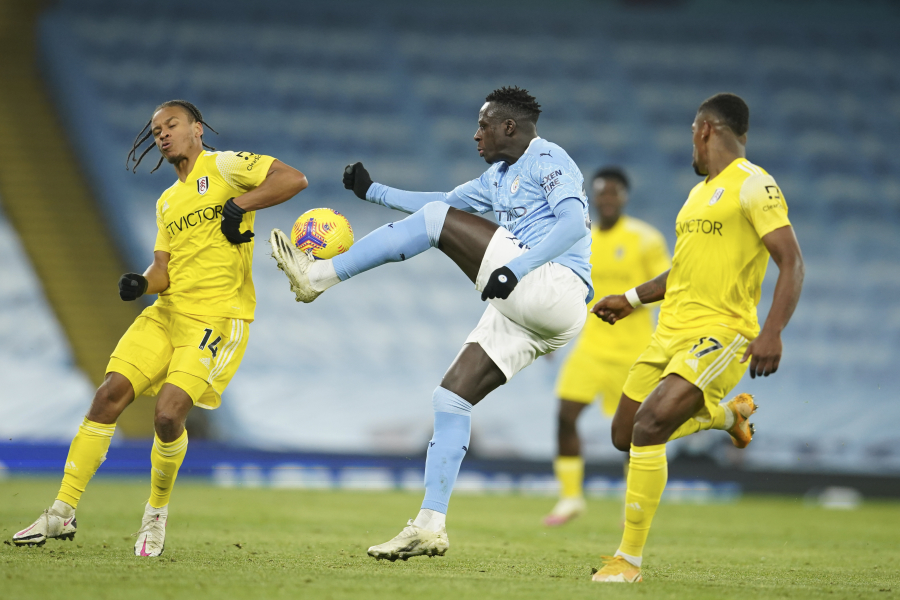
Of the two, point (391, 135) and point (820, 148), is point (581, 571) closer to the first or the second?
point (391, 135)

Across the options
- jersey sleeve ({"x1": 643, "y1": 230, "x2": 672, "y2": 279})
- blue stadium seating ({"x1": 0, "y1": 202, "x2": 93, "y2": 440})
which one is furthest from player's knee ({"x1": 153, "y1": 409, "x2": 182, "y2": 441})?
blue stadium seating ({"x1": 0, "y1": 202, "x2": 93, "y2": 440})

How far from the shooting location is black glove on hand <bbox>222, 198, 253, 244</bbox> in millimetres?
5117

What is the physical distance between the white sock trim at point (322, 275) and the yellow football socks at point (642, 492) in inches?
62.7

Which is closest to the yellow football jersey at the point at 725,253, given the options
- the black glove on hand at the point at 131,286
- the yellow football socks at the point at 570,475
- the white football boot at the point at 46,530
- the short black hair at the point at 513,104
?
the short black hair at the point at 513,104

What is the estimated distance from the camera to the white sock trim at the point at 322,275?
15.3 ft

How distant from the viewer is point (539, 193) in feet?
16.0

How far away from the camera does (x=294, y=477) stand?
38.8ft

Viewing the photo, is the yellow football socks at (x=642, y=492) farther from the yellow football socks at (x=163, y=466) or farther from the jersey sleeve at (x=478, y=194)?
the yellow football socks at (x=163, y=466)

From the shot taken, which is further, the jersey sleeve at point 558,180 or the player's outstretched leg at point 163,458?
the player's outstretched leg at point 163,458

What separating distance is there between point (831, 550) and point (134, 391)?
4.49 metres

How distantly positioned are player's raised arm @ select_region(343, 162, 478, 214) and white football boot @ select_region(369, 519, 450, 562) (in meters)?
1.59

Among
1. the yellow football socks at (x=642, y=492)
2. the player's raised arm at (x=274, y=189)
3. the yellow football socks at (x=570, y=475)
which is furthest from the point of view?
the yellow football socks at (x=570, y=475)

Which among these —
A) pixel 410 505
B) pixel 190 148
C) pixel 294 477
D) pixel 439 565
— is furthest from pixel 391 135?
pixel 439 565

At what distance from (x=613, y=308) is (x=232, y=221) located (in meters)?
2.00
